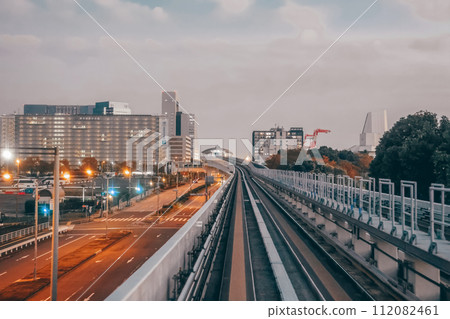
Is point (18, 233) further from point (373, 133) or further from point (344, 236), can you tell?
point (373, 133)

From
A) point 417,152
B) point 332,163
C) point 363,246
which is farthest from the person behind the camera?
point 332,163

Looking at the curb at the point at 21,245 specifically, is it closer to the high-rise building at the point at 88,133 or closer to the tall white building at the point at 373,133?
the tall white building at the point at 373,133

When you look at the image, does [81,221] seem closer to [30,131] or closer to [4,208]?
[4,208]

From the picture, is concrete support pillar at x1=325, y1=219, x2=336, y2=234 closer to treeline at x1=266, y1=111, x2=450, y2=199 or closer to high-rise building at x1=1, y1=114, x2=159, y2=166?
treeline at x1=266, y1=111, x2=450, y2=199

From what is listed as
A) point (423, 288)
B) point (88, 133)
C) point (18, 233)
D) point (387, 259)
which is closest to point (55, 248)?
point (423, 288)

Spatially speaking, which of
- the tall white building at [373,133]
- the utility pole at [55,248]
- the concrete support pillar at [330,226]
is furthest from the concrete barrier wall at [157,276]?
the tall white building at [373,133]
